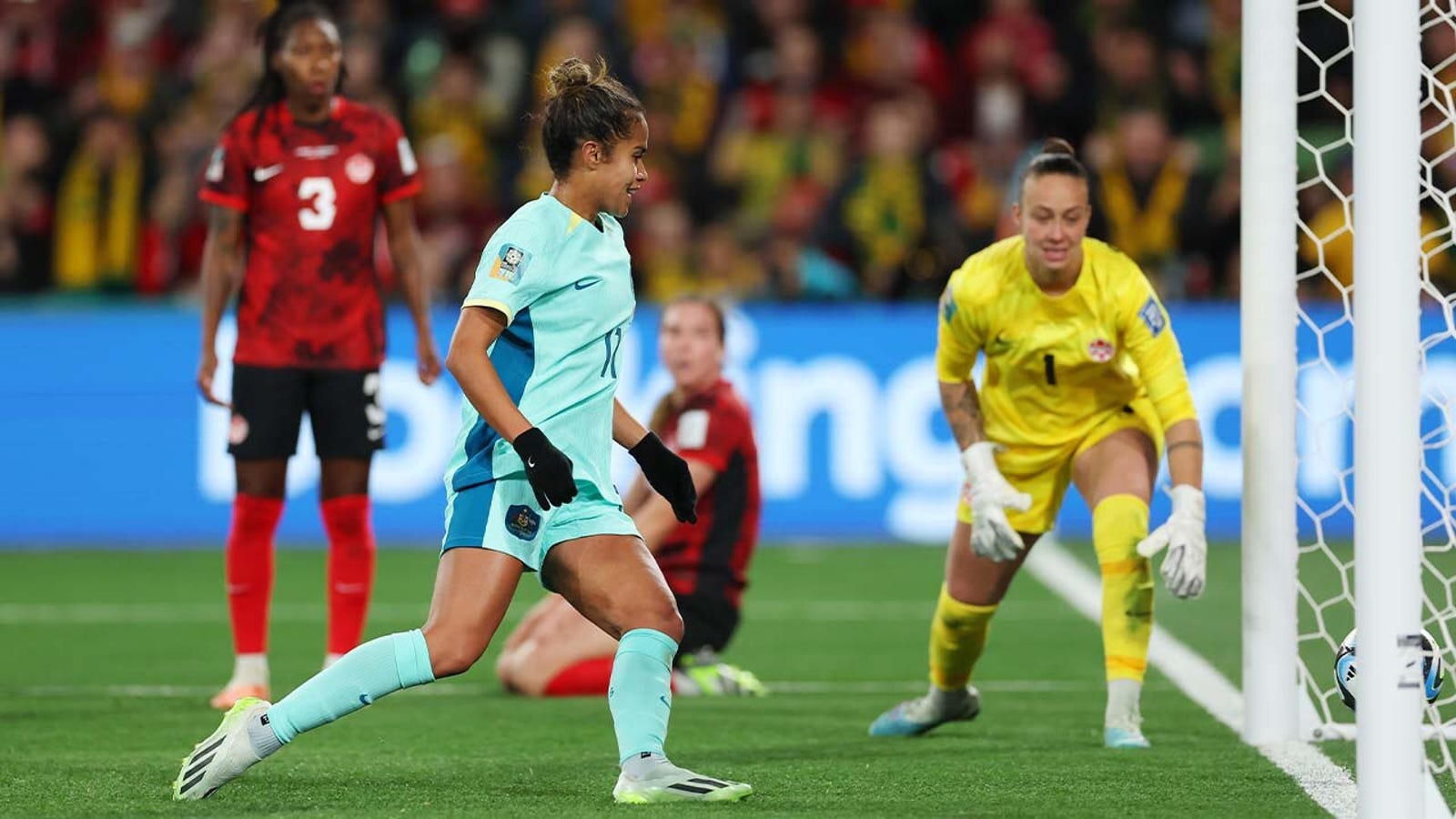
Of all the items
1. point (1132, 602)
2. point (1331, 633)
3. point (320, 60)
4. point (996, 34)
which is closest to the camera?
point (1132, 602)

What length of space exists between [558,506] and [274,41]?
9.62ft

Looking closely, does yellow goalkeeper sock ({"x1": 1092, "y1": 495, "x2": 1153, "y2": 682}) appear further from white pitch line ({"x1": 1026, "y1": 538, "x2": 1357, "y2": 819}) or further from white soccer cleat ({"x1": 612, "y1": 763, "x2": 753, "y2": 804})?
white soccer cleat ({"x1": 612, "y1": 763, "x2": 753, "y2": 804})

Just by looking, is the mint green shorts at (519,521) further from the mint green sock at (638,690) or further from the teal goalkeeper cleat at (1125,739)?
Answer: the teal goalkeeper cleat at (1125,739)

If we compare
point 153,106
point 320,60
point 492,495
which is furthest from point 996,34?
point 492,495

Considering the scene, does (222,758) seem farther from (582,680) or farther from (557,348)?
(582,680)

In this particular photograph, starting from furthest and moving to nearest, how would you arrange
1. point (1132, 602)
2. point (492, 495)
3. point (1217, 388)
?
point (1217, 388) < point (1132, 602) < point (492, 495)

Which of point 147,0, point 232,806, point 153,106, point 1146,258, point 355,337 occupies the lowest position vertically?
point 232,806

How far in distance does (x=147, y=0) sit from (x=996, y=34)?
608 centimetres

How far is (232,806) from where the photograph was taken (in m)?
4.93

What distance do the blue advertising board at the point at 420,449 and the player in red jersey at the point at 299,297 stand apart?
4.93 m

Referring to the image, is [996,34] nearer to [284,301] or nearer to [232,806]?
[284,301]

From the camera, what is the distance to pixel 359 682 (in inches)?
190

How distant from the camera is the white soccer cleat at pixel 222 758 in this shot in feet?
16.0

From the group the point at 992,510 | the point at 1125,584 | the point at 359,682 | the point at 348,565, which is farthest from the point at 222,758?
the point at 1125,584
